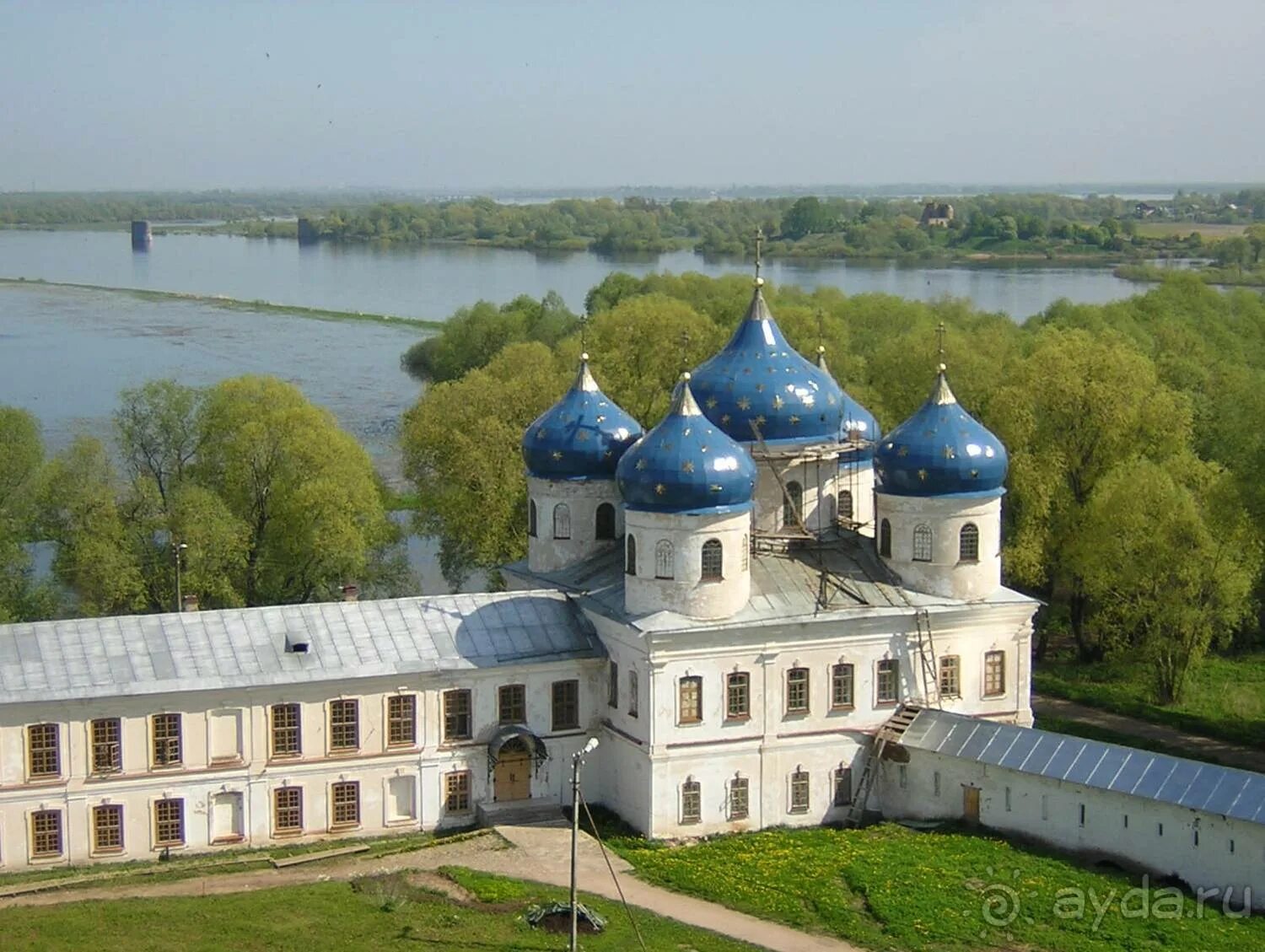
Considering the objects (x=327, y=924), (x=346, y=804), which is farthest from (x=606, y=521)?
(x=327, y=924)

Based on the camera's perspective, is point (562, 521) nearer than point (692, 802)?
No

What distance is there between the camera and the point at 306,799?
21.3 m

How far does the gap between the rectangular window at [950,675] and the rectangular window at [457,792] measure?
5944 mm

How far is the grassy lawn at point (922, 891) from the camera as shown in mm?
18219

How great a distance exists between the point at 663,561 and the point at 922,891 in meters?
4.89

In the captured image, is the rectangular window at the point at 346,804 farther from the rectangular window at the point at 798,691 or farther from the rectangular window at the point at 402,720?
the rectangular window at the point at 798,691

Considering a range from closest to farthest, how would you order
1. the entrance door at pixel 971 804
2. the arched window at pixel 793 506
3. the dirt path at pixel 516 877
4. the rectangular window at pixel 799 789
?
the dirt path at pixel 516 877 < the entrance door at pixel 971 804 < the rectangular window at pixel 799 789 < the arched window at pixel 793 506

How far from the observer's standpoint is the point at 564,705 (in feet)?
73.7

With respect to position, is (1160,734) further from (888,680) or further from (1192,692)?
(888,680)

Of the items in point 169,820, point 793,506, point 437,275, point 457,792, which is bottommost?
point 457,792

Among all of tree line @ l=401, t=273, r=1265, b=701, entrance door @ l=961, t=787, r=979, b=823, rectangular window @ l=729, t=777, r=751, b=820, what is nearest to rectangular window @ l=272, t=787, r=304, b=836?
rectangular window @ l=729, t=777, r=751, b=820

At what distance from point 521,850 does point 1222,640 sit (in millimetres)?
14677

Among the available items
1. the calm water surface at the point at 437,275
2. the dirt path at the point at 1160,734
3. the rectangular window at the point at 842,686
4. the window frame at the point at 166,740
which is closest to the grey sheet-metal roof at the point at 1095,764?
the rectangular window at the point at 842,686

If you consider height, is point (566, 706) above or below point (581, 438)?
below
